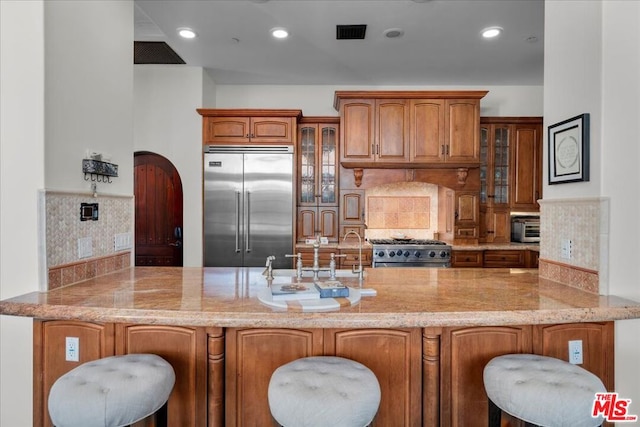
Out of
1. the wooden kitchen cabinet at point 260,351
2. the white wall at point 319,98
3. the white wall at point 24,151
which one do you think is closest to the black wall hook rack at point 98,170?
the white wall at point 24,151

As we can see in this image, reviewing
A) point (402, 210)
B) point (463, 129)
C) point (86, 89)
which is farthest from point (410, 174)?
point (86, 89)

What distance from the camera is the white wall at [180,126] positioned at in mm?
4383

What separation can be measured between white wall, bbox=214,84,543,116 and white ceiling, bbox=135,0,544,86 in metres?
0.12

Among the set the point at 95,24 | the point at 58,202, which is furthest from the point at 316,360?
the point at 95,24

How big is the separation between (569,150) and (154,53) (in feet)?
13.8

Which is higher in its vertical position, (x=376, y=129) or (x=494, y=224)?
(x=376, y=129)

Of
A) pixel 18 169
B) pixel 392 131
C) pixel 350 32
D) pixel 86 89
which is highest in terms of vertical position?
pixel 350 32

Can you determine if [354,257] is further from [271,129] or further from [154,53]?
[154,53]

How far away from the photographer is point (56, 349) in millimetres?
1687

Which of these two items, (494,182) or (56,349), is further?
(494,182)

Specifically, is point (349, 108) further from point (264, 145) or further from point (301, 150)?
point (264, 145)

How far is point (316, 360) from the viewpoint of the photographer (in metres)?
1.47

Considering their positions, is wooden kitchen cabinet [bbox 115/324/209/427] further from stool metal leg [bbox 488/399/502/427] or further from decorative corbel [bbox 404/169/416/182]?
decorative corbel [bbox 404/169/416/182]

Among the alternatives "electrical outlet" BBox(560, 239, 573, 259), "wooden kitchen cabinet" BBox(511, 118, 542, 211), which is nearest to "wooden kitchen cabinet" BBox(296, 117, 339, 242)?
"wooden kitchen cabinet" BBox(511, 118, 542, 211)
